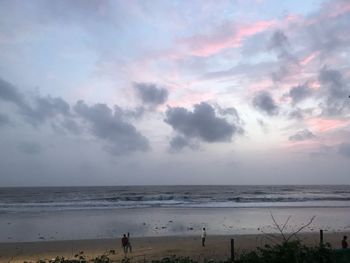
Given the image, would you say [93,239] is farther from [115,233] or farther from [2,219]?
[2,219]

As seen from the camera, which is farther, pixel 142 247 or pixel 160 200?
pixel 160 200

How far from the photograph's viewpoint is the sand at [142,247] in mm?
21062

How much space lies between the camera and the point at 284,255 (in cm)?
624

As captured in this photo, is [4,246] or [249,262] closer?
[249,262]

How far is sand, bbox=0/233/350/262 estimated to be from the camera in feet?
69.1

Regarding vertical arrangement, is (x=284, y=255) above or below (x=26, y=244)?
above

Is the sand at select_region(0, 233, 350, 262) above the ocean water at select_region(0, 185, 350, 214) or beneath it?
beneath

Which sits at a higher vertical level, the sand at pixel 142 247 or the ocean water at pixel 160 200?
the ocean water at pixel 160 200

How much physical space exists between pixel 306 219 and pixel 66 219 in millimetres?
21272

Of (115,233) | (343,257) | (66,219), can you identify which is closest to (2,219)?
(66,219)

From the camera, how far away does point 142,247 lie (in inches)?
931

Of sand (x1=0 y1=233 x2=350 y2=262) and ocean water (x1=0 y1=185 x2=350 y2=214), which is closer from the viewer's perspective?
sand (x1=0 y1=233 x2=350 y2=262)

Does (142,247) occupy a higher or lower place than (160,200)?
lower

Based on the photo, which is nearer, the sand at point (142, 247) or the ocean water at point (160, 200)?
the sand at point (142, 247)
